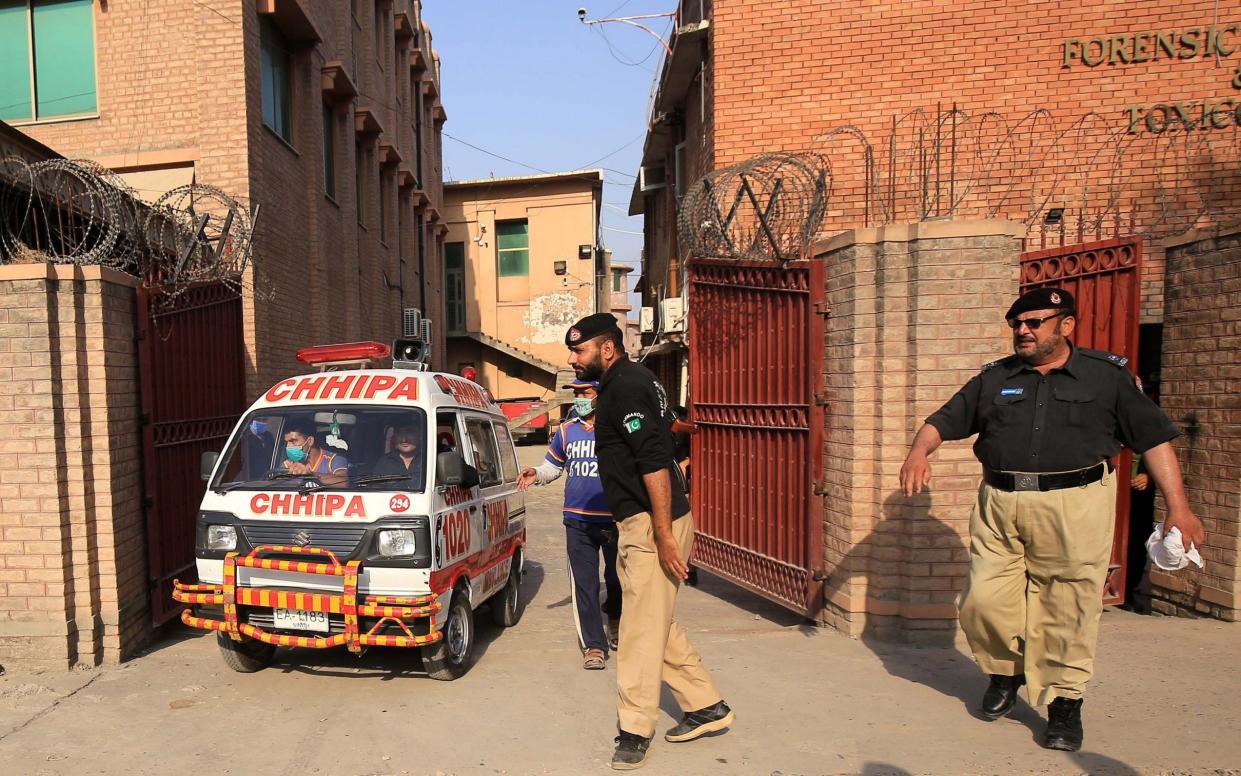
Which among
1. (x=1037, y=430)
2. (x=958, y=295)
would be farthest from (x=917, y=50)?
(x=1037, y=430)

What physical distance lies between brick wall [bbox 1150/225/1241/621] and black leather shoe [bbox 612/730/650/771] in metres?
4.20

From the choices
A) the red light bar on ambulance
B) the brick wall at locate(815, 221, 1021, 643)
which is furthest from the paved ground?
the red light bar on ambulance

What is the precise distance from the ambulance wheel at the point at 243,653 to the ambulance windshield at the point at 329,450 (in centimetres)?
93

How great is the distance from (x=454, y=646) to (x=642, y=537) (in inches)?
70.5

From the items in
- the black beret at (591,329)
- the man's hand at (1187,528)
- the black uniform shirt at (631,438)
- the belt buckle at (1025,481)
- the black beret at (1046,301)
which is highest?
the black beret at (1046,301)

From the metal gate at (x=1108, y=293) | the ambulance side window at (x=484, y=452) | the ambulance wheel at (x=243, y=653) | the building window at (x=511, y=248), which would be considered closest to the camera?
the ambulance wheel at (x=243, y=653)

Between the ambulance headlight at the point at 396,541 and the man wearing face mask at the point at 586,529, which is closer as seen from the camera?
the ambulance headlight at the point at 396,541

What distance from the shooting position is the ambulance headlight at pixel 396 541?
4109mm

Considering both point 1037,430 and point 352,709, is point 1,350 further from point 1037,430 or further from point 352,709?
point 1037,430

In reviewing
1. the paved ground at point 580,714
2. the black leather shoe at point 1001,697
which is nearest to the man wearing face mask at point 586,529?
the paved ground at point 580,714

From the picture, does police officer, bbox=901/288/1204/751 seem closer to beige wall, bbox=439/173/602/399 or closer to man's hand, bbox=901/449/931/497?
man's hand, bbox=901/449/931/497

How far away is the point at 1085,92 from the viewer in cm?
807

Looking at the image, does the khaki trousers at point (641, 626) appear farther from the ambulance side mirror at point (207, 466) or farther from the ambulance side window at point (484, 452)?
the ambulance side mirror at point (207, 466)

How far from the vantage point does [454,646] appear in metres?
4.42
